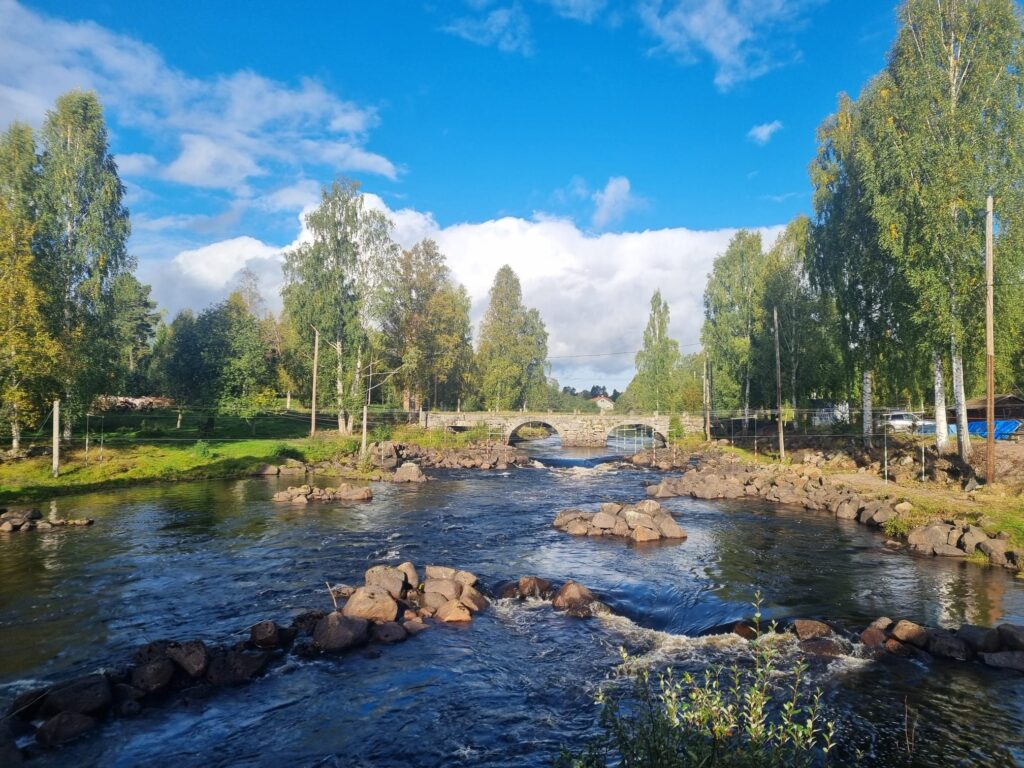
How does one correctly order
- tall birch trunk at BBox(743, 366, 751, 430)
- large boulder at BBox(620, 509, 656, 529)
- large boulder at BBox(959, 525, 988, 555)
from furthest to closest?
tall birch trunk at BBox(743, 366, 751, 430), large boulder at BBox(620, 509, 656, 529), large boulder at BBox(959, 525, 988, 555)

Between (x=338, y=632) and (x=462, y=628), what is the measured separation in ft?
11.2

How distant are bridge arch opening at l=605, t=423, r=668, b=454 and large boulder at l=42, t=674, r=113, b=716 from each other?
183ft

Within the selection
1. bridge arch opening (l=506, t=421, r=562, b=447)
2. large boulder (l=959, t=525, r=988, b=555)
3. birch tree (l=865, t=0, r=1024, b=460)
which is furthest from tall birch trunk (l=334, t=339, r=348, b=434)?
large boulder (l=959, t=525, r=988, b=555)

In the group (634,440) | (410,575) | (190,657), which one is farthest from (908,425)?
(190,657)

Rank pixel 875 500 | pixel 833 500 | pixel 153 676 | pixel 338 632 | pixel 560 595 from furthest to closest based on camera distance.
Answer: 1. pixel 833 500
2. pixel 875 500
3. pixel 560 595
4. pixel 338 632
5. pixel 153 676

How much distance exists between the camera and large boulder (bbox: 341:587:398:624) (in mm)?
16141

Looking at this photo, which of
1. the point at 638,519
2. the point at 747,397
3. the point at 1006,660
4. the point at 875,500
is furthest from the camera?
the point at 747,397

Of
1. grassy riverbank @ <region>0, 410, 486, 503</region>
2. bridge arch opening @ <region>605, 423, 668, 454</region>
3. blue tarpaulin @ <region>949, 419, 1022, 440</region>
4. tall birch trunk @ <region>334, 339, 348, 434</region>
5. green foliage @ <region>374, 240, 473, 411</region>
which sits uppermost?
green foliage @ <region>374, 240, 473, 411</region>

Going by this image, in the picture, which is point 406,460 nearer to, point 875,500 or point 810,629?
point 875,500

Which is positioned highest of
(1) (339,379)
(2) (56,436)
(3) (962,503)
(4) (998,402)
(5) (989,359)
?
(1) (339,379)

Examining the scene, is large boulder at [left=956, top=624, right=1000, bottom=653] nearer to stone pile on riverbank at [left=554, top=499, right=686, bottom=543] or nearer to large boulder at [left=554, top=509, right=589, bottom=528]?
stone pile on riverbank at [left=554, top=499, right=686, bottom=543]

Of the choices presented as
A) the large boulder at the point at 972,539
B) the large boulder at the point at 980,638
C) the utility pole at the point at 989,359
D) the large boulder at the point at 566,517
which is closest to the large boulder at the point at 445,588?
the large boulder at the point at 566,517

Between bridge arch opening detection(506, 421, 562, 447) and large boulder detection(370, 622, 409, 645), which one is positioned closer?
large boulder detection(370, 622, 409, 645)

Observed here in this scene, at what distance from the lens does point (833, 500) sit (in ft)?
109
